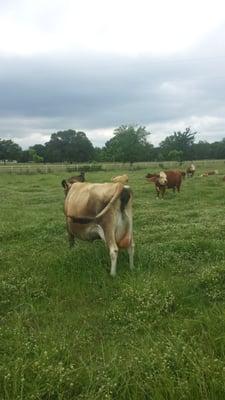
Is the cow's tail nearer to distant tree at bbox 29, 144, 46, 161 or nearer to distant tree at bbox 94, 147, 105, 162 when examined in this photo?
distant tree at bbox 94, 147, 105, 162

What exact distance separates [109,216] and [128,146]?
8599 centimetres

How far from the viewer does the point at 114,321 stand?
245 inches

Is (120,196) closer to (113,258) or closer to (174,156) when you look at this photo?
(113,258)

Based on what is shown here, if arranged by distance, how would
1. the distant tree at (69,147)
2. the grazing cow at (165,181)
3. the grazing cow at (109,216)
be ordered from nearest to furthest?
the grazing cow at (109,216) → the grazing cow at (165,181) → the distant tree at (69,147)

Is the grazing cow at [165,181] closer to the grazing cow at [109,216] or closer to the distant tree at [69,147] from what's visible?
the grazing cow at [109,216]

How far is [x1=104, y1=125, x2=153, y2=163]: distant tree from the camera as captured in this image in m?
93.1

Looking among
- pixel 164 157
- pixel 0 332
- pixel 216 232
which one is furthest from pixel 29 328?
pixel 164 157

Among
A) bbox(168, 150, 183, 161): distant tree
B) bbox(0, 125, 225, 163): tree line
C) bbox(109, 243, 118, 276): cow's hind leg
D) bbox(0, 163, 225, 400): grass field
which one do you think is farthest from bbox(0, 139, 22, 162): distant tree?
bbox(109, 243, 118, 276): cow's hind leg

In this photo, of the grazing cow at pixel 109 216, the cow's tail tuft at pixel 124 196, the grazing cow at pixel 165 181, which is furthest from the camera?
the grazing cow at pixel 165 181

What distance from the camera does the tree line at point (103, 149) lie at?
99.7m

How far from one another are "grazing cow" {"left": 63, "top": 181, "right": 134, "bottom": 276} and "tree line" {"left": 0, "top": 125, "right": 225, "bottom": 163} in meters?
87.2

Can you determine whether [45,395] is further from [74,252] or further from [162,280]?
[74,252]

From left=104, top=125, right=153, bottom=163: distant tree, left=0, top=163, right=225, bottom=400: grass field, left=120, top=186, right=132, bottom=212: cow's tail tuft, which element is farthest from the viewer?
left=104, top=125, right=153, bottom=163: distant tree

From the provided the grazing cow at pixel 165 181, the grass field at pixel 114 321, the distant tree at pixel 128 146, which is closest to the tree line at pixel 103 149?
the distant tree at pixel 128 146
